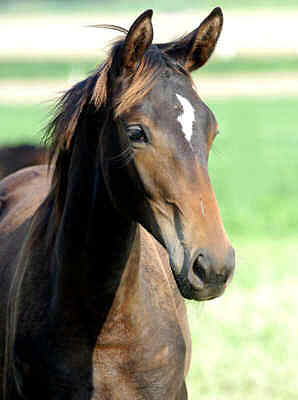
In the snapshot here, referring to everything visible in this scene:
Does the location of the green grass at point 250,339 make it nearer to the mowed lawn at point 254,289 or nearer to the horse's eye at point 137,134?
the mowed lawn at point 254,289

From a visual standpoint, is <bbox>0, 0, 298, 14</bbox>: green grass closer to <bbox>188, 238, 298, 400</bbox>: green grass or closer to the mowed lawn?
the mowed lawn

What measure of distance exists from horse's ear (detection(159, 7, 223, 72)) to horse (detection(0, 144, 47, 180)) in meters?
2.64

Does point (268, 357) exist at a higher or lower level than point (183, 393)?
lower

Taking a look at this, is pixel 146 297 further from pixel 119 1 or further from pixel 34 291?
pixel 119 1

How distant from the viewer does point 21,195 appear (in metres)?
4.91

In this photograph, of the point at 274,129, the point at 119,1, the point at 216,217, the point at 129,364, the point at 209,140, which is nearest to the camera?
the point at 216,217

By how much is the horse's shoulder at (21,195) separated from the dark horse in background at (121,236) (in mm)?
630

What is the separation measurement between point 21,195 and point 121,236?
162cm

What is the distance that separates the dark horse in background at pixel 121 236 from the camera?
118 inches

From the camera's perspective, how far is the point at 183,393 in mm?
3803

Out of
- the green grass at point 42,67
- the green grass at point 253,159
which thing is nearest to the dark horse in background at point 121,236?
the green grass at point 253,159

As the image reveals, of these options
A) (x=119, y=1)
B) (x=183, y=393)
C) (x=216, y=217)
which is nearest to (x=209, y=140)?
(x=216, y=217)

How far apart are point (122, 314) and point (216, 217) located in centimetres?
77

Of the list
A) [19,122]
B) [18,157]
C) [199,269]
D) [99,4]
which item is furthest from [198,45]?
[99,4]
